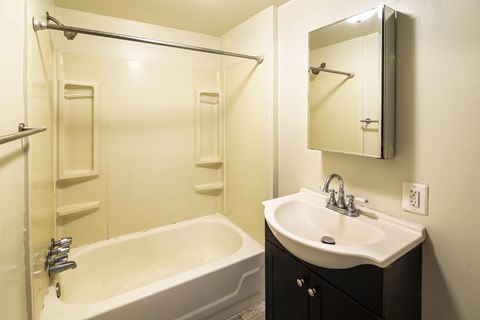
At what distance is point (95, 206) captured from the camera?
6.06ft

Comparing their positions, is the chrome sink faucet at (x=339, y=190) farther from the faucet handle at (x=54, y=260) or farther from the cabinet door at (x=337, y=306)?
the faucet handle at (x=54, y=260)

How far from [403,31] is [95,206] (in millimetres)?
2244

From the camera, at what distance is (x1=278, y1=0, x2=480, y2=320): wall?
86 centimetres

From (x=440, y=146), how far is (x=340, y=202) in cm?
49

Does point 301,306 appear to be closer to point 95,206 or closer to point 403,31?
point 403,31

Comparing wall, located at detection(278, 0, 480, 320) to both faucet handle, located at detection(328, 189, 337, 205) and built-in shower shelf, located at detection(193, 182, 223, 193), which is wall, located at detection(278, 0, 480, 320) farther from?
built-in shower shelf, located at detection(193, 182, 223, 193)

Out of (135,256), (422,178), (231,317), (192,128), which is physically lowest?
(231,317)

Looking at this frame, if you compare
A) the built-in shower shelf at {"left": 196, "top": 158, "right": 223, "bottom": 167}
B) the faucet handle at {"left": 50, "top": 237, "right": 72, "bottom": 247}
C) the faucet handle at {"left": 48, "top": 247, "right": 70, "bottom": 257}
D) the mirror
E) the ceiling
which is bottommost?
the faucet handle at {"left": 48, "top": 247, "right": 70, "bottom": 257}

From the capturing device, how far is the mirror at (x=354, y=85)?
1.04m

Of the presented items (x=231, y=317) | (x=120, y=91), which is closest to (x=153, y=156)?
(x=120, y=91)

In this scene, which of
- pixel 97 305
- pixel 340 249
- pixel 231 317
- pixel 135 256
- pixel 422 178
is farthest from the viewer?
pixel 135 256

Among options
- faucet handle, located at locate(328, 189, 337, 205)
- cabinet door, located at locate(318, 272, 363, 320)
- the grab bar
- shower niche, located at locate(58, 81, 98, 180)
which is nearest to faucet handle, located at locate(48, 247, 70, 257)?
shower niche, located at locate(58, 81, 98, 180)

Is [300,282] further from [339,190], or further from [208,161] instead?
[208,161]

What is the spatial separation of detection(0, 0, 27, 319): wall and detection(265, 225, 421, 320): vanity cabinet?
1084 mm
